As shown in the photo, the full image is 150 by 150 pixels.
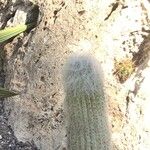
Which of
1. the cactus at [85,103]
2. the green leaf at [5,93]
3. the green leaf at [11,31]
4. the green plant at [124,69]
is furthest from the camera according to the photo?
the green leaf at [11,31]

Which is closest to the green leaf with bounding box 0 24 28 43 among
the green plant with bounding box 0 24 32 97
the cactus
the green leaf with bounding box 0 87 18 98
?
the green plant with bounding box 0 24 32 97

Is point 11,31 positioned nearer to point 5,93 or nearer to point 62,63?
point 5,93

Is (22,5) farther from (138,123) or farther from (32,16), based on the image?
(138,123)

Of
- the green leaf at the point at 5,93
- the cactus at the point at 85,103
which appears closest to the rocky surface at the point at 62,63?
the green leaf at the point at 5,93

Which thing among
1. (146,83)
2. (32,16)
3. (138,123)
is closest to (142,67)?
(146,83)

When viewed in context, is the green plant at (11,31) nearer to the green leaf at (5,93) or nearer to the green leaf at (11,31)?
the green leaf at (11,31)

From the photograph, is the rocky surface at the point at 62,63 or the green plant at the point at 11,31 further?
the green plant at the point at 11,31

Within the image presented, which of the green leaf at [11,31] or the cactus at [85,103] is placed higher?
the cactus at [85,103]
